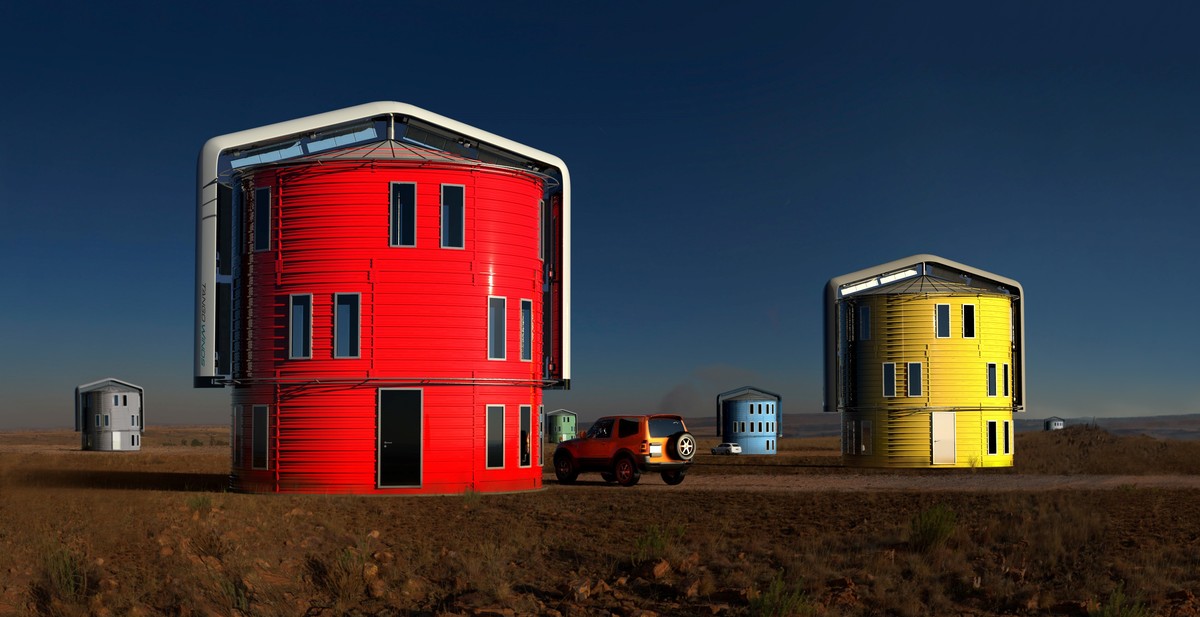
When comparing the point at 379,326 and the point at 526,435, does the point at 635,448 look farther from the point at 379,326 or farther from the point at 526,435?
the point at 379,326

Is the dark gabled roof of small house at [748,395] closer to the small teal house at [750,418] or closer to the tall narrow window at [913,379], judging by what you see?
the small teal house at [750,418]

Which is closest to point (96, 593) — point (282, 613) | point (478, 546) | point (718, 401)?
point (282, 613)

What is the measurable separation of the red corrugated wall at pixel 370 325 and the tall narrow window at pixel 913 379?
2354cm

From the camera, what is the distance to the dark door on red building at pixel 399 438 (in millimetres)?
26609

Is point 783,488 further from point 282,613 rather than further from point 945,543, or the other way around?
point 282,613

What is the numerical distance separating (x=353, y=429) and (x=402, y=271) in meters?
3.81

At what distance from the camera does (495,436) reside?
2781cm

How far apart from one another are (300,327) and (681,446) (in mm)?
10382

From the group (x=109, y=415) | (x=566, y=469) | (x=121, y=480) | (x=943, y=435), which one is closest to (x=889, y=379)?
(x=943, y=435)

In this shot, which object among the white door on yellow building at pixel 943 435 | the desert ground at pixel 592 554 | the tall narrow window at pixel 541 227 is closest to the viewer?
the desert ground at pixel 592 554

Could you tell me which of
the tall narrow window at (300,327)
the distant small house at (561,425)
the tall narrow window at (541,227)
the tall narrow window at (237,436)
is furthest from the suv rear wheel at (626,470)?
the distant small house at (561,425)

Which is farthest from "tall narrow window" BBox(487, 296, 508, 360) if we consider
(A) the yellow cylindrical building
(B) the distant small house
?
(B) the distant small house

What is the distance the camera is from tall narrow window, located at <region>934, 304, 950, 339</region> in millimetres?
46031

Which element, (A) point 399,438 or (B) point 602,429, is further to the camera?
Answer: (B) point 602,429
